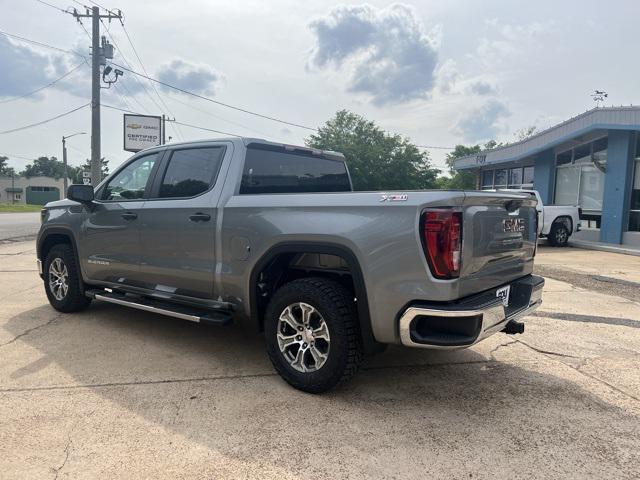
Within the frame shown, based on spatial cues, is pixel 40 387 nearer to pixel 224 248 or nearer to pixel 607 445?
pixel 224 248

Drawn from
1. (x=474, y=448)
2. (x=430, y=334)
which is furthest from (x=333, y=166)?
(x=474, y=448)

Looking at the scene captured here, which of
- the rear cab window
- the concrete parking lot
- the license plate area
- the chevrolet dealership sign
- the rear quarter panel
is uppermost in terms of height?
the chevrolet dealership sign

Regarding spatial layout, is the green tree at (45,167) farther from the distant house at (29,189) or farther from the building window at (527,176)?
the building window at (527,176)

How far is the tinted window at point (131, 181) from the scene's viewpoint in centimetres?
482

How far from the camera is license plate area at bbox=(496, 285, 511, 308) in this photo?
3442 millimetres

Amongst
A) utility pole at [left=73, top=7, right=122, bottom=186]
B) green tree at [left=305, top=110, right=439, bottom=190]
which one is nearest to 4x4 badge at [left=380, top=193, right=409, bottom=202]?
utility pole at [left=73, top=7, right=122, bottom=186]

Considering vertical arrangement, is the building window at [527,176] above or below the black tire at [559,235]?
above

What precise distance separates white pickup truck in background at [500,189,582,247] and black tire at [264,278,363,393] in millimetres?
13735

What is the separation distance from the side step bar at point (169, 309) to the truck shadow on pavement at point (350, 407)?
397mm

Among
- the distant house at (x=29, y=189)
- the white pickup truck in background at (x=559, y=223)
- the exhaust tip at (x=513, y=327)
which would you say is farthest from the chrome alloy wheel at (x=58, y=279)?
the distant house at (x=29, y=189)

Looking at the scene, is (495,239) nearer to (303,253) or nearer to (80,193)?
(303,253)

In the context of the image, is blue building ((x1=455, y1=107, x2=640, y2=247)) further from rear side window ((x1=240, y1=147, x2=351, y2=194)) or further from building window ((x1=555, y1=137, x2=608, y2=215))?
rear side window ((x1=240, y1=147, x2=351, y2=194))

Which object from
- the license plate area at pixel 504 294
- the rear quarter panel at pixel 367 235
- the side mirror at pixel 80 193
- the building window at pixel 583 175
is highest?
the building window at pixel 583 175

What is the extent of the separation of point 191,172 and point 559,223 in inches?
565
